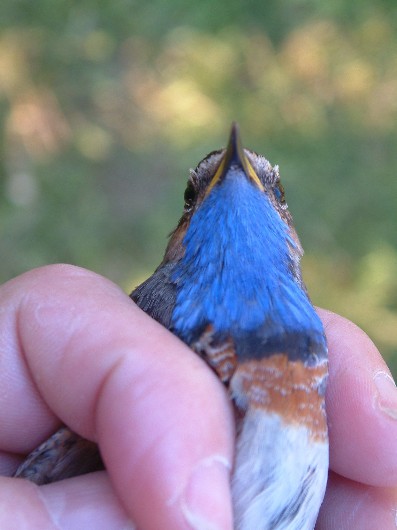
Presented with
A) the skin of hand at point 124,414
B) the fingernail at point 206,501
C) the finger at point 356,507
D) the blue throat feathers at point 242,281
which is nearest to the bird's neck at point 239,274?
the blue throat feathers at point 242,281

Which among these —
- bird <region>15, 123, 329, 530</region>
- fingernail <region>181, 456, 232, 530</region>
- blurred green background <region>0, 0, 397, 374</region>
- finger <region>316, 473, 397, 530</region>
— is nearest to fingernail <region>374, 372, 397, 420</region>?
finger <region>316, 473, 397, 530</region>

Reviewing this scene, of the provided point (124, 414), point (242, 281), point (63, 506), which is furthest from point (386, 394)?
point (63, 506)

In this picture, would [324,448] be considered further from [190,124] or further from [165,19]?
[165,19]

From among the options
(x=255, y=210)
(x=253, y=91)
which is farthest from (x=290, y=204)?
(x=255, y=210)

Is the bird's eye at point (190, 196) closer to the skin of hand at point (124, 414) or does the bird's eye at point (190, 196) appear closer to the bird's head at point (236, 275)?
the bird's head at point (236, 275)

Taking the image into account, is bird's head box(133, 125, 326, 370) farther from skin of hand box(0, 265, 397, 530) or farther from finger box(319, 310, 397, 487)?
finger box(319, 310, 397, 487)

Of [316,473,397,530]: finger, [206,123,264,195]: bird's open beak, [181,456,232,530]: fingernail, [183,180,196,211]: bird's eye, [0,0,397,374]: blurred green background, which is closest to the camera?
[181,456,232,530]: fingernail

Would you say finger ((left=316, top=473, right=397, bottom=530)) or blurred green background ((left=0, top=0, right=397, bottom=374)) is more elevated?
blurred green background ((left=0, top=0, right=397, bottom=374))
